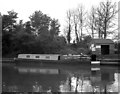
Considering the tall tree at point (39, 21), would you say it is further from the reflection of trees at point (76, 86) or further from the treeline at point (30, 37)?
the reflection of trees at point (76, 86)

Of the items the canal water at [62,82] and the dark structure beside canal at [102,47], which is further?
the dark structure beside canal at [102,47]

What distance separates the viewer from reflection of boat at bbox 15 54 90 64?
24.7m

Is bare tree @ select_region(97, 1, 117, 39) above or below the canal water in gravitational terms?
above

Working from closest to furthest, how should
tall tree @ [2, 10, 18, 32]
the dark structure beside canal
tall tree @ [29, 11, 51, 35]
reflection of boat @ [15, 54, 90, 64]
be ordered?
reflection of boat @ [15, 54, 90, 64] → the dark structure beside canal → tall tree @ [29, 11, 51, 35] → tall tree @ [2, 10, 18, 32]

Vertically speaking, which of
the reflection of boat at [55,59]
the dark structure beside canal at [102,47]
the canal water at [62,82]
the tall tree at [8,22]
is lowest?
the canal water at [62,82]

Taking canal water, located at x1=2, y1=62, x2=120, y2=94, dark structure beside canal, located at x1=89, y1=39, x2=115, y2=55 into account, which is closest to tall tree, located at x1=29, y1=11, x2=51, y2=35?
dark structure beside canal, located at x1=89, y1=39, x2=115, y2=55

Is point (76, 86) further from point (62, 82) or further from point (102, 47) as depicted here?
point (102, 47)

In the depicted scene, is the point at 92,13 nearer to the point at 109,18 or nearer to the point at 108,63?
the point at 109,18

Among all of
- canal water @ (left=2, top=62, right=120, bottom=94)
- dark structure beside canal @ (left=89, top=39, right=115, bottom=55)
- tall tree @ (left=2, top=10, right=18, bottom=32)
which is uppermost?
tall tree @ (left=2, top=10, right=18, bottom=32)

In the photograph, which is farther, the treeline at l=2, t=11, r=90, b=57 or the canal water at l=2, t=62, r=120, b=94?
the treeline at l=2, t=11, r=90, b=57

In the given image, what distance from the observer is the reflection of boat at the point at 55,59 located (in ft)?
81.0

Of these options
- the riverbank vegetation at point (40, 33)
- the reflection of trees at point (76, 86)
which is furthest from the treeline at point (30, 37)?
the reflection of trees at point (76, 86)

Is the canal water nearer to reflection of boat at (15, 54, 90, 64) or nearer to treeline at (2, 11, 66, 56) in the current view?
reflection of boat at (15, 54, 90, 64)

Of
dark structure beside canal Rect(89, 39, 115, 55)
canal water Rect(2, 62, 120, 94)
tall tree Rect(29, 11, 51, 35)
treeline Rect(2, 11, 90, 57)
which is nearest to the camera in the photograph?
canal water Rect(2, 62, 120, 94)
